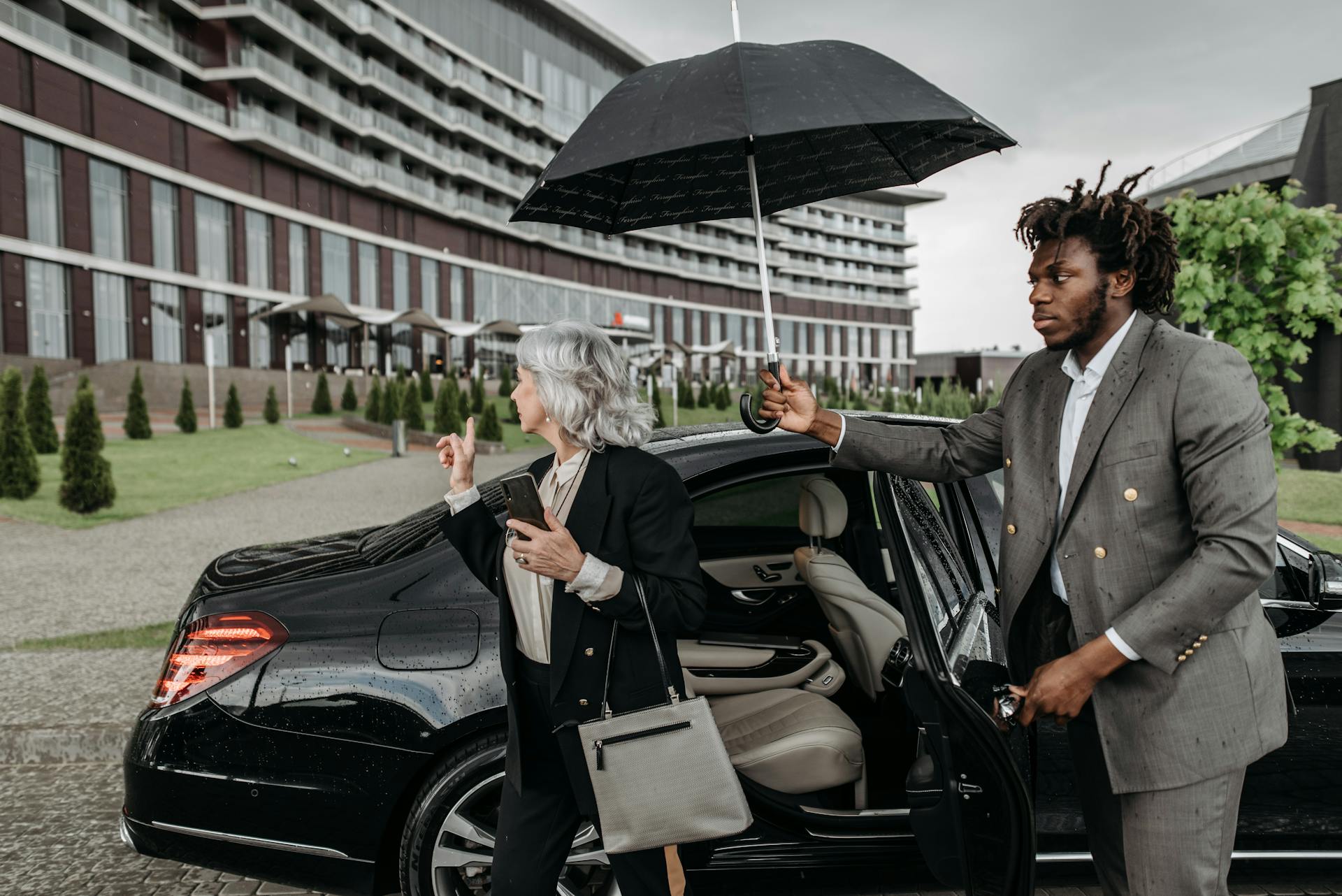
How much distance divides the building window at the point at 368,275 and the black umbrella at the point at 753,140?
45617mm

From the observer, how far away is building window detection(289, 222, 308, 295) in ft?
135

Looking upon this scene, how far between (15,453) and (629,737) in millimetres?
14463

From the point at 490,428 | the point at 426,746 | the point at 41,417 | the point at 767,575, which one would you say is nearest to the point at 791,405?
the point at 426,746

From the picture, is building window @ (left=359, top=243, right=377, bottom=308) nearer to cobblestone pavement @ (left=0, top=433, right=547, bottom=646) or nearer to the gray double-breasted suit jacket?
cobblestone pavement @ (left=0, top=433, right=547, bottom=646)

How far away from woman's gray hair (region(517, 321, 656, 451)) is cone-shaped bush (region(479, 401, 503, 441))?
22845mm

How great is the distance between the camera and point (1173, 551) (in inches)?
67.4

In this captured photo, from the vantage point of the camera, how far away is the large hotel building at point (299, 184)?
1225 inches

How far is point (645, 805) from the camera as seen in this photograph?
1941mm

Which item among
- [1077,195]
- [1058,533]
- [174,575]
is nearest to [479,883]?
[1058,533]

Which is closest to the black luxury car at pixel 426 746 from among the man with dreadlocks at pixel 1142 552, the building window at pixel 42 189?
the man with dreadlocks at pixel 1142 552

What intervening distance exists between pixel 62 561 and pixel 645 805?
32.5ft

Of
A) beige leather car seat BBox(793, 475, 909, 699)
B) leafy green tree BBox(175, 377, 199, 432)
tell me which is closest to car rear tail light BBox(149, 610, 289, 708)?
beige leather car seat BBox(793, 475, 909, 699)

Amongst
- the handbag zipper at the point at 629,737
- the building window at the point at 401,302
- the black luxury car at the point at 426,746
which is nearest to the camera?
the handbag zipper at the point at 629,737

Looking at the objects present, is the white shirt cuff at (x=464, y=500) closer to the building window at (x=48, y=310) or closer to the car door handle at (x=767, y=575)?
the car door handle at (x=767, y=575)
